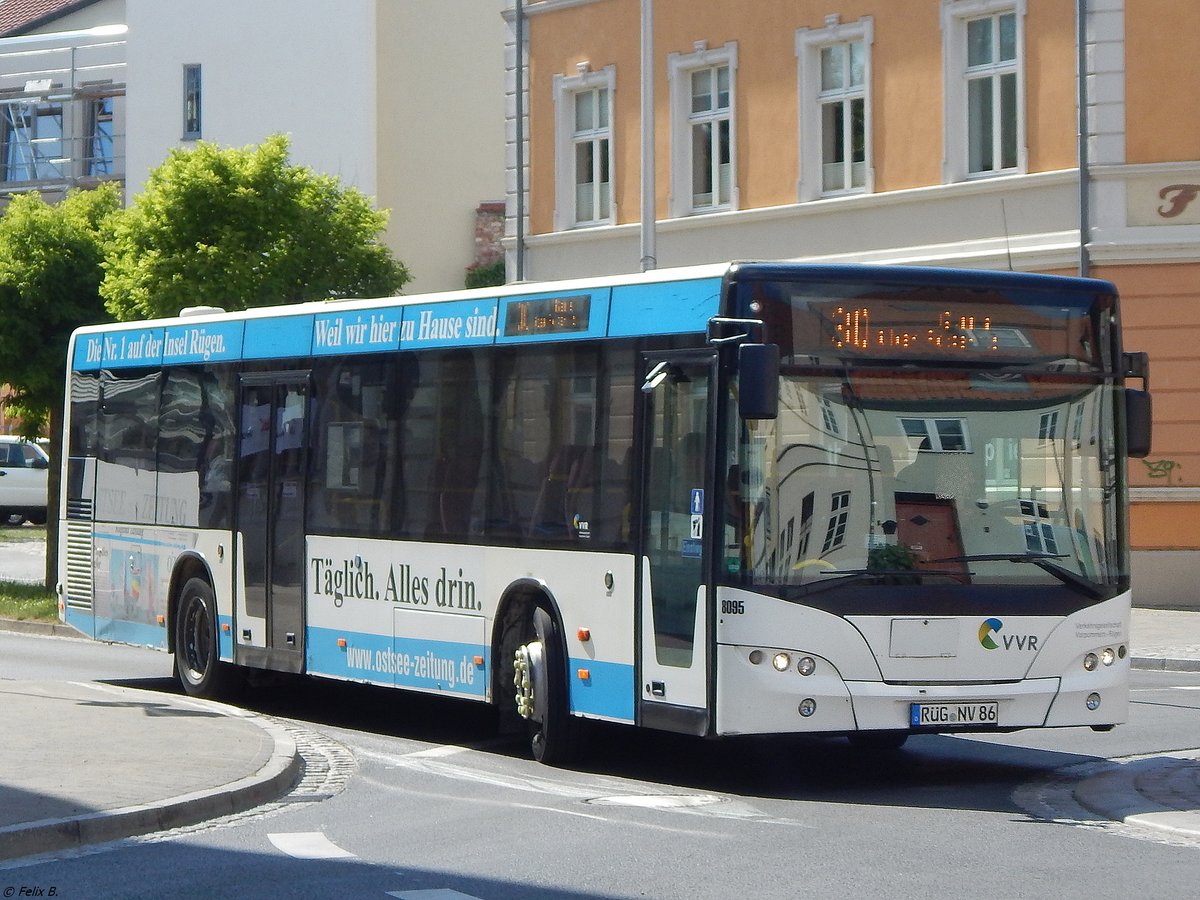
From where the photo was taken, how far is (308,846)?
9.29 metres

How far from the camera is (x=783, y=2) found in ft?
93.8

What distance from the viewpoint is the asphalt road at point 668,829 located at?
8.23m

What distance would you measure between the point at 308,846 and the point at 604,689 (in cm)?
279

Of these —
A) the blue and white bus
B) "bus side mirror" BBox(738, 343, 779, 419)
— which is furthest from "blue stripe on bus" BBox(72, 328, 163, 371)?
"bus side mirror" BBox(738, 343, 779, 419)

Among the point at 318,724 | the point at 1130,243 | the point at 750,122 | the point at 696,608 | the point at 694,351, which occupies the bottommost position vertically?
the point at 318,724

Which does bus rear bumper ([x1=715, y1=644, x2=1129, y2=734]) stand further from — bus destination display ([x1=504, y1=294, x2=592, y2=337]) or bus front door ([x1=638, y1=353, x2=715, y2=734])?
bus destination display ([x1=504, y1=294, x2=592, y2=337])

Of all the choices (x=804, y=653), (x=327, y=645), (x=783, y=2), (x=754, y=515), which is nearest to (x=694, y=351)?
(x=754, y=515)

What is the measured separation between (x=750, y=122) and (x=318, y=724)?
637 inches

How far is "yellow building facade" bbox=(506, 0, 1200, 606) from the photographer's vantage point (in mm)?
24672

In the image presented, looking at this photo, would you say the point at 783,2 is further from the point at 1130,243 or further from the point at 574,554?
the point at 574,554

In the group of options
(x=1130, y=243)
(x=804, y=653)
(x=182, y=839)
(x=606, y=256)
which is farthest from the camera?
(x=606, y=256)

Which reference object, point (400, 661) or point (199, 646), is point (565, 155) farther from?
point (400, 661)

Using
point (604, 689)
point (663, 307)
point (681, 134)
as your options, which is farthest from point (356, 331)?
point (681, 134)

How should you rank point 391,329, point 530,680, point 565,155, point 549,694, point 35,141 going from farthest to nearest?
1. point 35,141
2. point 565,155
3. point 391,329
4. point 530,680
5. point 549,694
